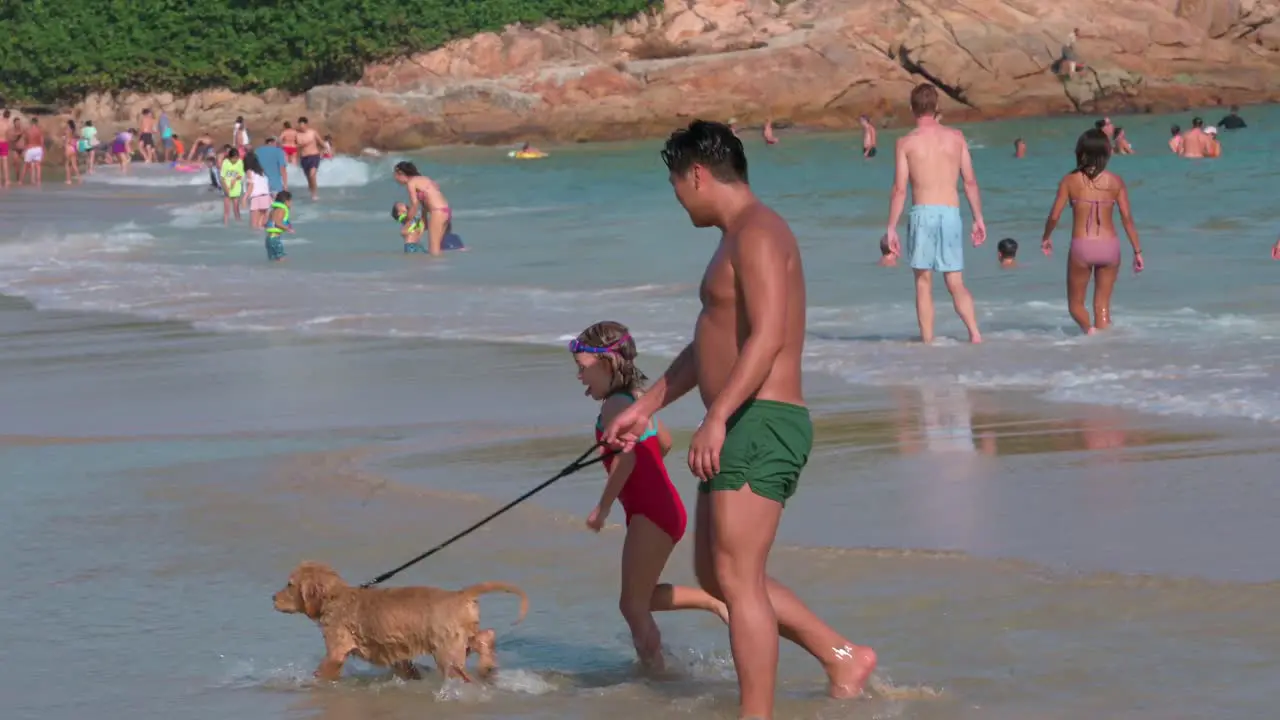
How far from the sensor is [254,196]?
2697cm

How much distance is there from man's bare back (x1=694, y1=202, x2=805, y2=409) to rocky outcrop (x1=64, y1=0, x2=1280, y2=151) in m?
54.8

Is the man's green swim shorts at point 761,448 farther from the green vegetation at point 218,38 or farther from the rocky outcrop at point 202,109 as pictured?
the green vegetation at point 218,38

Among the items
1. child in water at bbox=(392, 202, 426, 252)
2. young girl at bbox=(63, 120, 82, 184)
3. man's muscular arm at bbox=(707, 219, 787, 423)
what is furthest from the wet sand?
young girl at bbox=(63, 120, 82, 184)

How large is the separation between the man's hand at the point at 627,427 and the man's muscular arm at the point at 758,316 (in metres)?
0.40

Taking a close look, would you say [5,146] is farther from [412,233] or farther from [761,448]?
[761,448]

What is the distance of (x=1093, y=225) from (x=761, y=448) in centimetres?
812

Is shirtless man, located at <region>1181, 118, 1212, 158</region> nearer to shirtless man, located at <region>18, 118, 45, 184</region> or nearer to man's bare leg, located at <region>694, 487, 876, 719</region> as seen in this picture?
shirtless man, located at <region>18, 118, 45, 184</region>

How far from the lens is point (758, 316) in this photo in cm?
440

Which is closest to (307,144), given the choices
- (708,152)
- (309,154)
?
(309,154)

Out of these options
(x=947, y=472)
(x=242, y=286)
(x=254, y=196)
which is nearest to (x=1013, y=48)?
(x=254, y=196)

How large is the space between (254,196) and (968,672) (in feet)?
75.3

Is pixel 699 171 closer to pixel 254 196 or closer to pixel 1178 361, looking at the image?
pixel 1178 361

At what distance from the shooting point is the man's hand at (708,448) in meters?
4.39

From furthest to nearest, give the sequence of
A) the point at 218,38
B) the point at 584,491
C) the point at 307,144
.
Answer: the point at 218,38 < the point at 307,144 < the point at 584,491
